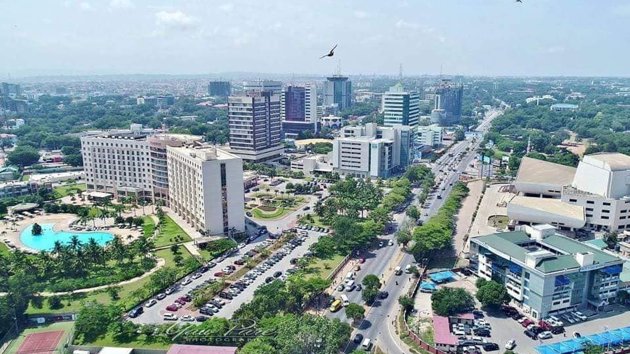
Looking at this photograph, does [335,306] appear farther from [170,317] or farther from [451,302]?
[170,317]

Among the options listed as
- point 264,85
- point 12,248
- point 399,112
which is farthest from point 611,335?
point 264,85

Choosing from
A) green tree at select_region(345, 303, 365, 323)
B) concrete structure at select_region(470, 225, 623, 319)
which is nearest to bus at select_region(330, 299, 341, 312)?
green tree at select_region(345, 303, 365, 323)

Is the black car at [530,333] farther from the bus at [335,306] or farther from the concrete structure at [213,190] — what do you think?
the concrete structure at [213,190]

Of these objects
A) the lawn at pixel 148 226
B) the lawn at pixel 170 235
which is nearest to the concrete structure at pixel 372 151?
the lawn at pixel 170 235

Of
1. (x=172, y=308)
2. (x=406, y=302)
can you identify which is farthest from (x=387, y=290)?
(x=172, y=308)

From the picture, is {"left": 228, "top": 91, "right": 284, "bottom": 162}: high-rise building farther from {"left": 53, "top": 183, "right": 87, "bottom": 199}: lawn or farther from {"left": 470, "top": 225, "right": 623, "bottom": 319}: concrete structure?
{"left": 470, "top": 225, "right": 623, "bottom": 319}: concrete structure
